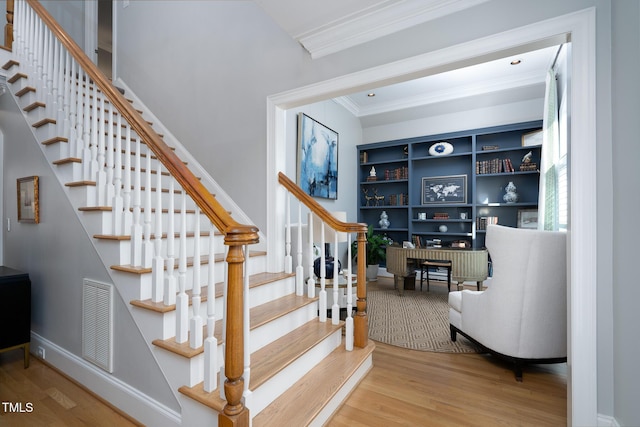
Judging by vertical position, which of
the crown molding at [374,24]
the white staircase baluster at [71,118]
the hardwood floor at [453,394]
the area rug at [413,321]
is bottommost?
the hardwood floor at [453,394]

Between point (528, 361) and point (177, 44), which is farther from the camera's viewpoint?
point (177, 44)

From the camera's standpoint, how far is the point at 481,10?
1.89 meters

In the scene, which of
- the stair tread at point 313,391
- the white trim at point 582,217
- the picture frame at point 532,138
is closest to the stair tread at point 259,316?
the stair tread at point 313,391

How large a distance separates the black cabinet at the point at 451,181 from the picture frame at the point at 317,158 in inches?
51.0

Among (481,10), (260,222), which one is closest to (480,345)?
(260,222)

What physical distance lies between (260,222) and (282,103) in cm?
114

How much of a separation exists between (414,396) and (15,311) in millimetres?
3116

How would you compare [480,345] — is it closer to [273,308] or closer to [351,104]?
[273,308]

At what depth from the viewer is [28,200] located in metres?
2.60

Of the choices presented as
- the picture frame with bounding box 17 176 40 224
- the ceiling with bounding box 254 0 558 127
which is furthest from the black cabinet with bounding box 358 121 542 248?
the picture frame with bounding box 17 176 40 224

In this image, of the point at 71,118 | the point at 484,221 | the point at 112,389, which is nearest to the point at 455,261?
the point at 484,221

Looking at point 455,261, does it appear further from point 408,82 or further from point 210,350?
point 210,350

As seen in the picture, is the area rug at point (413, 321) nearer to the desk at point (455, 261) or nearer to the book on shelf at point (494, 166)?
the desk at point (455, 261)

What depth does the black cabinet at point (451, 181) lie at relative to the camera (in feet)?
16.5
